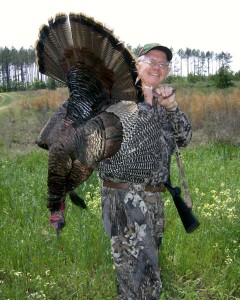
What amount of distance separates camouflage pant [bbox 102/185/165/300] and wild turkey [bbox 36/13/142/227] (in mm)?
631

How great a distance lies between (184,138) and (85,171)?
120 cm

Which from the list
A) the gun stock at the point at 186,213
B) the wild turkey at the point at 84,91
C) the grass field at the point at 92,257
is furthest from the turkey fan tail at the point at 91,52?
the grass field at the point at 92,257

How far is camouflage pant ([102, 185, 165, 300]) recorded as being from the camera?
256 cm

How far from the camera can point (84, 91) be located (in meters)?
2.05

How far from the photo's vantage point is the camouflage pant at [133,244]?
2562mm

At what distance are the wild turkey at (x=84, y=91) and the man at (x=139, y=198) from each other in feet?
1.25

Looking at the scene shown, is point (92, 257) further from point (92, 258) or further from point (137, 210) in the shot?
point (137, 210)

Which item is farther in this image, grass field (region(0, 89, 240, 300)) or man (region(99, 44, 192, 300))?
grass field (region(0, 89, 240, 300))

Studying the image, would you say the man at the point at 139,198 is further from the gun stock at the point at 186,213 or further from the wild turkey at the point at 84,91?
the wild turkey at the point at 84,91

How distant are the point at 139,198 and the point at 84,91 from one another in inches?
36.3

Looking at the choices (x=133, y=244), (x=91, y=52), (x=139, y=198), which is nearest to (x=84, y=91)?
(x=91, y=52)

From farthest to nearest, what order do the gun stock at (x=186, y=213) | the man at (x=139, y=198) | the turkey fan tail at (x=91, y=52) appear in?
the gun stock at (x=186, y=213), the man at (x=139, y=198), the turkey fan tail at (x=91, y=52)

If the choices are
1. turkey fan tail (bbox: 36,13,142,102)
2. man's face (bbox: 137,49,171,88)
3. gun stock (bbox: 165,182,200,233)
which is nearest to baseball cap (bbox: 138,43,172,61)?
man's face (bbox: 137,49,171,88)

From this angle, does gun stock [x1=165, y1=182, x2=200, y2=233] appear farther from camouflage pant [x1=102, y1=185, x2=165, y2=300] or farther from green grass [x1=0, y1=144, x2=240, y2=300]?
green grass [x1=0, y1=144, x2=240, y2=300]
